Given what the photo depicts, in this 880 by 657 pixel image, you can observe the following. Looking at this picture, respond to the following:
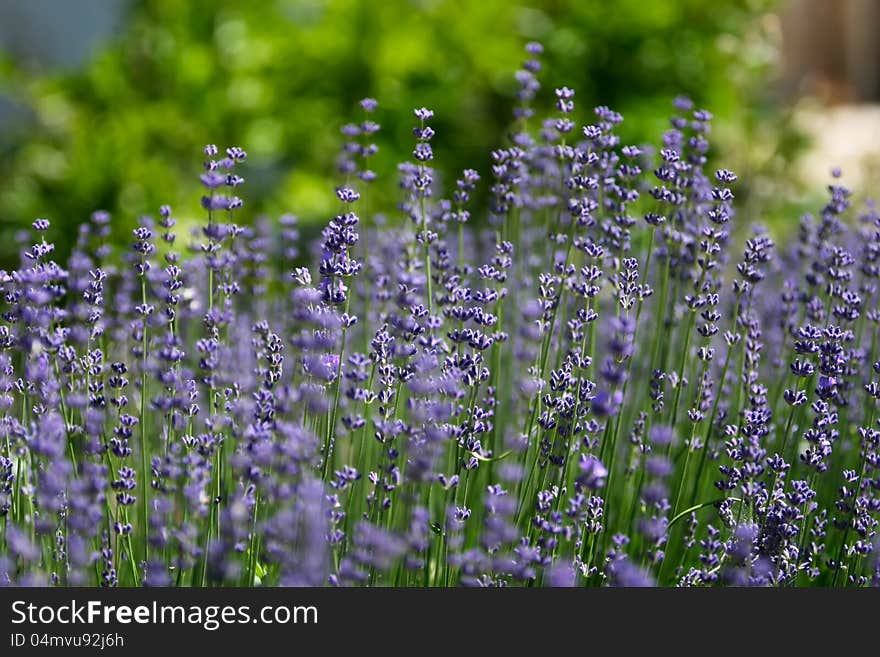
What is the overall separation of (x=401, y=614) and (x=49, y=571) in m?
0.81

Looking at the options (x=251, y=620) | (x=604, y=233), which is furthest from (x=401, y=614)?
(x=604, y=233)

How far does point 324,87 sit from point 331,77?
0.23 feet

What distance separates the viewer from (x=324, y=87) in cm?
582

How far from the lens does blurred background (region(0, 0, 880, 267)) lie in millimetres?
5406

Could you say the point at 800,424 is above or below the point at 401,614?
above

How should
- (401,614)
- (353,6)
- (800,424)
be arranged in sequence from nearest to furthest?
(401,614) < (800,424) < (353,6)

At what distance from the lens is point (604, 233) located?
262 cm

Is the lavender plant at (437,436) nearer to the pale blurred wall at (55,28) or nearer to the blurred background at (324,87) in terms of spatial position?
the blurred background at (324,87)

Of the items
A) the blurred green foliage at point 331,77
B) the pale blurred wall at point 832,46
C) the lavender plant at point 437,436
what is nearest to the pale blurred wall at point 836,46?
the pale blurred wall at point 832,46

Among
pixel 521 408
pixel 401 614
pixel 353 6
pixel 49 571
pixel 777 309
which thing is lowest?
pixel 49 571

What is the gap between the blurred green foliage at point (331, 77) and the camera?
18.2 ft

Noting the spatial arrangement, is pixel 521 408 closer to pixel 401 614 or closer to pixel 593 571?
pixel 593 571

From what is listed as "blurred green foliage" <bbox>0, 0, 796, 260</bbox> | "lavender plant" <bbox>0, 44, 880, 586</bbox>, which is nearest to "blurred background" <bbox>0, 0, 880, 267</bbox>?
"blurred green foliage" <bbox>0, 0, 796, 260</bbox>

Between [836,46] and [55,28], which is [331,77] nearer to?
[55,28]
